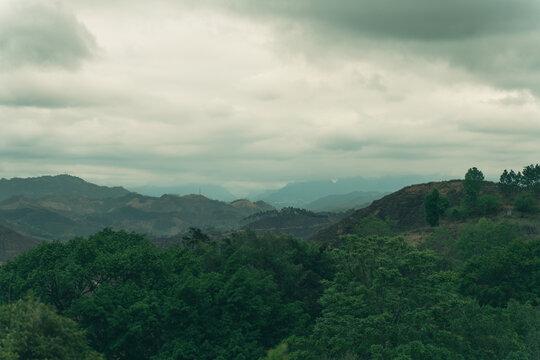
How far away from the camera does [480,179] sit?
134375 mm

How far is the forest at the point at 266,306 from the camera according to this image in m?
35.0

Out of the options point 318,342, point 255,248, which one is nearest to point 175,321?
point 318,342

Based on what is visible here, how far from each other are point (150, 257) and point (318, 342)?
2169 cm

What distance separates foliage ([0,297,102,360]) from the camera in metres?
31.5

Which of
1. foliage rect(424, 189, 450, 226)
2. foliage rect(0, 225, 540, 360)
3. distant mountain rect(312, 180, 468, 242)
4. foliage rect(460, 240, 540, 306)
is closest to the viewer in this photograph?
foliage rect(0, 225, 540, 360)

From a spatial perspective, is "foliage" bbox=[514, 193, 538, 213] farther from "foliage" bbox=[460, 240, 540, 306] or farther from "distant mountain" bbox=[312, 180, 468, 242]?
"foliage" bbox=[460, 240, 540, 306]

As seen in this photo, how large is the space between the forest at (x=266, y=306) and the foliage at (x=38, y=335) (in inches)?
3.7

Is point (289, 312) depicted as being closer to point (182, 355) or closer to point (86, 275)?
point (182, 355)

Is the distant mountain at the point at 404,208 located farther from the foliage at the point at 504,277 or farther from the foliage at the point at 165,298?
the foliage at the point at 165,298

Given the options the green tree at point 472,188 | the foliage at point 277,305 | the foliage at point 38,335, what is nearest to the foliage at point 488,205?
the green tree at point 472,188

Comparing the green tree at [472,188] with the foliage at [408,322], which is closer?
the foliage at [408,322]

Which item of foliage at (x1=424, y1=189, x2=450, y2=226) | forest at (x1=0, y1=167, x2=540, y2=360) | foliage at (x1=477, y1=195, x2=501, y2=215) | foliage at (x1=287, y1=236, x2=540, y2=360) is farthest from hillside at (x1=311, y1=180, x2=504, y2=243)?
foliage at (x1=287, y1=236, x2=540, y2=360)

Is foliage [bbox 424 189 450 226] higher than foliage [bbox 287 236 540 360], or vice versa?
foliage [bbox 424 189 450 226]

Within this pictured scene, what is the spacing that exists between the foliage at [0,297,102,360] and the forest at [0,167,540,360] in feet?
0.31
